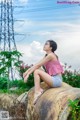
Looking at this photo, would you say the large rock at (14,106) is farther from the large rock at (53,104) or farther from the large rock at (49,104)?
the large rock at (53,104)

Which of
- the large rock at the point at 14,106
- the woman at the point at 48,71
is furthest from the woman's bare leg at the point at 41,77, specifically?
the large rock at the point at 14,106

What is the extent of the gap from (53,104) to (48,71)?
112cm

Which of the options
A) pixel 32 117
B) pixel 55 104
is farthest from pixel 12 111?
pixel 55 104

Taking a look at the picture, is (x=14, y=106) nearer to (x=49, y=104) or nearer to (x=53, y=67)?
(x=53, y=67)

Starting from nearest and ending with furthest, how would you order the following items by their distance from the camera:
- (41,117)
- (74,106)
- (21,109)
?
(74,106), (41,117), (21,109)

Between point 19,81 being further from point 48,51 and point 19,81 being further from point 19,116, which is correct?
point 48,51

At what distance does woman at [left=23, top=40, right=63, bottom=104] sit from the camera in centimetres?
1057

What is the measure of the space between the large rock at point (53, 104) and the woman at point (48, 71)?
15cm

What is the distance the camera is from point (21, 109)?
1232 centimetres

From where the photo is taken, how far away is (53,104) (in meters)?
9.90

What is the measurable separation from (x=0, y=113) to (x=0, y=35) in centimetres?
2039

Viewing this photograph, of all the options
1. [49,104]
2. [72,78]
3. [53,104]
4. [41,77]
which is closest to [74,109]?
[53,104]

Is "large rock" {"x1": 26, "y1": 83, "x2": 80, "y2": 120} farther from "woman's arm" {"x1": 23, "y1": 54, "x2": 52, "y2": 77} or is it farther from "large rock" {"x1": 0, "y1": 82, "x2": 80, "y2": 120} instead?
"woman's arm" {"x1": 23, "y1": 54, "x2": 52, "y2": 77}

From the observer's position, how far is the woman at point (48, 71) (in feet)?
34.7
